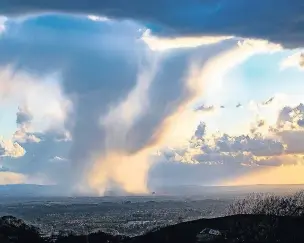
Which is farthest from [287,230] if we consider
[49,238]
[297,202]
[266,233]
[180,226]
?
[49,238]

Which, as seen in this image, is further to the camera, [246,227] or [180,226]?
[180,226]

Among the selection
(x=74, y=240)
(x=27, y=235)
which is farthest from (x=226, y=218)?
(x=27, y=235)

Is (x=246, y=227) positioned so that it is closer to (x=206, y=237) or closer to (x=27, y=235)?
(x=206, y=237)

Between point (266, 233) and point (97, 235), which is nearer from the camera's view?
point (266, 233)

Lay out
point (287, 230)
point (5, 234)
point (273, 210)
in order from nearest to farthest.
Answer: point (287, 230) < point (5, 234) < point (273, 210)

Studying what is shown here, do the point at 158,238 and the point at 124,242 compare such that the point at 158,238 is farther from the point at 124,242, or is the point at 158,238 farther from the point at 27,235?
the point at 27,235

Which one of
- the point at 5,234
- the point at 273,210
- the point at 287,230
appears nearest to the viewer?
the point at 287,230
